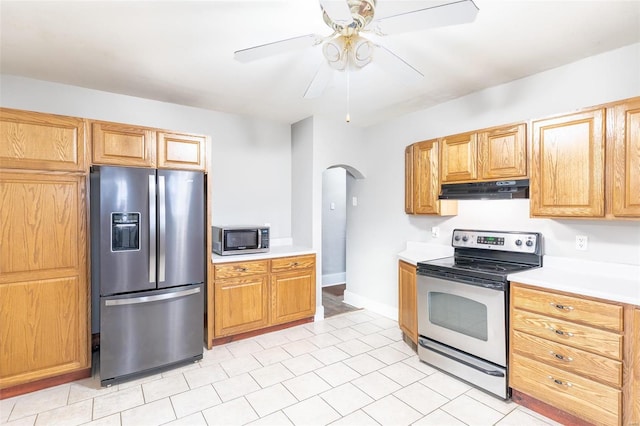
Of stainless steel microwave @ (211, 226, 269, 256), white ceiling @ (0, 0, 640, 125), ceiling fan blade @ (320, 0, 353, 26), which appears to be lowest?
stainless steel microwave @ (211, 226, 269, 256)

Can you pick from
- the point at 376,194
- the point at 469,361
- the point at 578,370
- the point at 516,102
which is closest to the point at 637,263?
the point at 578,370

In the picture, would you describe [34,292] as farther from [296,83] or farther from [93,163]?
[296,83]

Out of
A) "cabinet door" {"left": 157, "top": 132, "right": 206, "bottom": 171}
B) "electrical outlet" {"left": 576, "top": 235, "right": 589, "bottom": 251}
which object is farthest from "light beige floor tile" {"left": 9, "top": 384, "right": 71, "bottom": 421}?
"electrical outlet" {"left": 576, "top": 235, "right": 589, "bottom": 251}

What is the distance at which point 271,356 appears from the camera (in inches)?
117

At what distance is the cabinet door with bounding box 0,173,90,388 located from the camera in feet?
7.36

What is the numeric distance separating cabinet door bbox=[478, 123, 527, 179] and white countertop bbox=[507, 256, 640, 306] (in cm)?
75

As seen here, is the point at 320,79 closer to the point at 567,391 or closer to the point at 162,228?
the point at 162,228

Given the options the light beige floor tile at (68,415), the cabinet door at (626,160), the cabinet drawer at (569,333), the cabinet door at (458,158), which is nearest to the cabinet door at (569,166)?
the cabinet door at (626,160)

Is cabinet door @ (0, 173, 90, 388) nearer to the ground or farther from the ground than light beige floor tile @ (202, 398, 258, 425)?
farther from the ground

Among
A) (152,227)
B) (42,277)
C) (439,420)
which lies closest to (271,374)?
(439,420)

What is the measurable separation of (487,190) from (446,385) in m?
1.61

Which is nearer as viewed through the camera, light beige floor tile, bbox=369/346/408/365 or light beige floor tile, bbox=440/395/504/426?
light beige floor tile, bbox=440/395/504/426

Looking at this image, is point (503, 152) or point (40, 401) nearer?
point (40, 401)

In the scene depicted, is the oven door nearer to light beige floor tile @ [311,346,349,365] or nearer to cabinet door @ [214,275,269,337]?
light beige floor tile @ [311,346,349,365]
